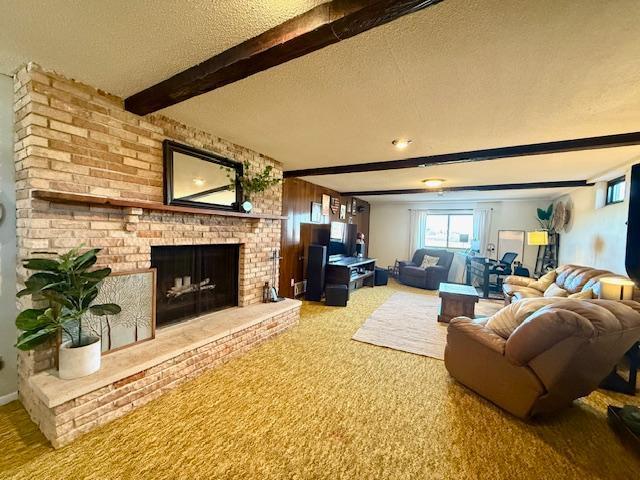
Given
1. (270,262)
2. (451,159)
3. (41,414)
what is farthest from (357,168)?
(41,414)

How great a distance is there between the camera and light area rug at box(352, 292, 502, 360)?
2963mm

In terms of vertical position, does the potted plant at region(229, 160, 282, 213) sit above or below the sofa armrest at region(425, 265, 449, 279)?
above

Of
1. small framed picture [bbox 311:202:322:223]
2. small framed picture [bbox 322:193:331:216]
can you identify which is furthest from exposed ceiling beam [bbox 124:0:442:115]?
small framed picture [bbox 322:193:331:216]

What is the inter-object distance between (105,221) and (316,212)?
3.64m

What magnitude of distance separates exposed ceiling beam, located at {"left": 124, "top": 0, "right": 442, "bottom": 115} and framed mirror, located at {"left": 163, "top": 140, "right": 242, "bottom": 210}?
675 millimetres

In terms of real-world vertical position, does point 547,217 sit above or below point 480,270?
above

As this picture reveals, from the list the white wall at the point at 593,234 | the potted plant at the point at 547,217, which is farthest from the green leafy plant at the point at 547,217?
the white wall at the point at 593,234

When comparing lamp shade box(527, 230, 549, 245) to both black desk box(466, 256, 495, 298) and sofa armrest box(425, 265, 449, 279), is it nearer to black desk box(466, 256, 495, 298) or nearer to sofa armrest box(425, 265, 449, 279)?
black desk box(466, 256, 495, 298)

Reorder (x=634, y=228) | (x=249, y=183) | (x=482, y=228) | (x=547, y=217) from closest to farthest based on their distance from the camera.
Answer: (x=634, y=228) → (x=249, y=183) → (x=547, y=217) → (x=482, y=228)

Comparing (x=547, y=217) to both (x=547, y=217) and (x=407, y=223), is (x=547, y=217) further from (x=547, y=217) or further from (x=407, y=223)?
(x=407, y=223)

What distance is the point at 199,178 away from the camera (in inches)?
102

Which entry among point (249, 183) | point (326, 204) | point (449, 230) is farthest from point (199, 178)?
point (449, 230)

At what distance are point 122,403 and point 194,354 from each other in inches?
21.5

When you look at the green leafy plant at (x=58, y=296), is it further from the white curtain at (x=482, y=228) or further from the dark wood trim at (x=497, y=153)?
the white curtain at (x=482, y=228)
